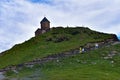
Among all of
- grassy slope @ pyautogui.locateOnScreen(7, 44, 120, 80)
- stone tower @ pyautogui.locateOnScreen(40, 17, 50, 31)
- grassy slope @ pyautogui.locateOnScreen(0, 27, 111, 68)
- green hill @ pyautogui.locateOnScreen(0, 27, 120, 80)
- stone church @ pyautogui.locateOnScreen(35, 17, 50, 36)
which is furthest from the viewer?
stone tower @ pyautogui.locateOnScreen(40, 17, 50, 31)

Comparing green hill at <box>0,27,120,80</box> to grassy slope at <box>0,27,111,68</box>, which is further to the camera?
grassy slope at <box>0,27,111,68</box>

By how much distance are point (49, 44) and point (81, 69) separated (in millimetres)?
53739

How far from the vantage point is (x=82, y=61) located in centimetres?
8294

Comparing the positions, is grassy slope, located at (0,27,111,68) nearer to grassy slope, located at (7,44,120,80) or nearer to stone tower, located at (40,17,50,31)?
stone tower, located at (40,17,50,31)

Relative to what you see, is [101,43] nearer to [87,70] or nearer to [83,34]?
[83,34]

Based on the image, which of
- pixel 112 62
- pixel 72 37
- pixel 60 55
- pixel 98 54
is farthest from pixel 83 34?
pixel 112 62

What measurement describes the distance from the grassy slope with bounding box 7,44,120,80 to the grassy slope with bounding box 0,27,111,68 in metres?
20.6

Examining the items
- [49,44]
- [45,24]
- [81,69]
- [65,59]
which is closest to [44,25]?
[45,24]

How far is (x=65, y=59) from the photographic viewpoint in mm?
88062

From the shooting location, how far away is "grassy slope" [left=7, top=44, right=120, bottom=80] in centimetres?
6306

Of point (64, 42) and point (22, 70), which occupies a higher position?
point (64, 42)

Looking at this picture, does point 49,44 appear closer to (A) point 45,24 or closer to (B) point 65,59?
(B) point 65,59

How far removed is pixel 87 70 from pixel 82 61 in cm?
1247

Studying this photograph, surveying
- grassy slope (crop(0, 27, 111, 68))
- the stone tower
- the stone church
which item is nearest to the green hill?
grassy slope (crop(0, 27, 111, 68))
